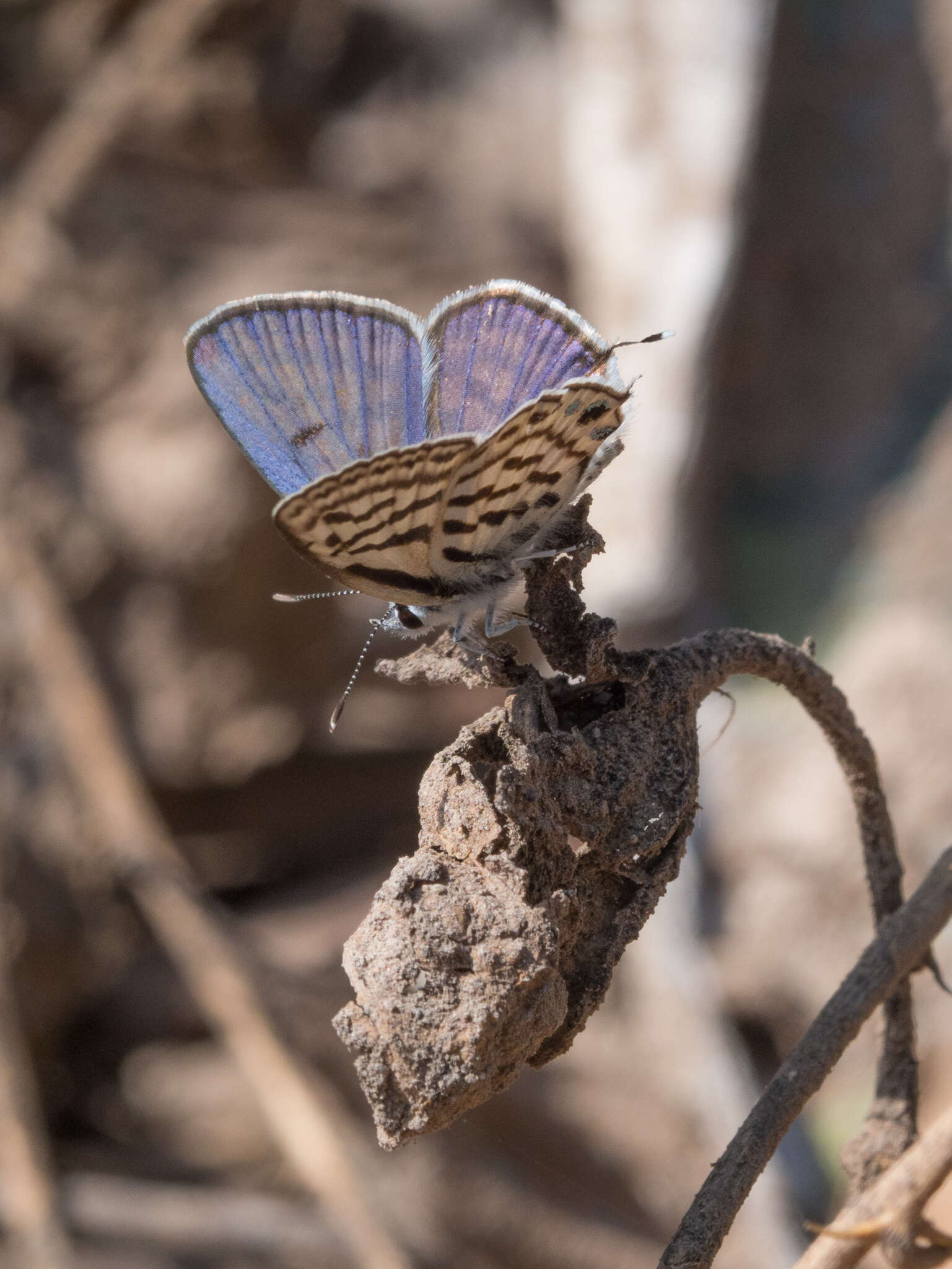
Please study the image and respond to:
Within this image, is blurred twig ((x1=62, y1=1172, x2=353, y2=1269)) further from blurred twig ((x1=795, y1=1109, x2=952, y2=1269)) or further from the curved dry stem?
blurred twig ((x1=795, y1=1109, x2=952, y2=1269))

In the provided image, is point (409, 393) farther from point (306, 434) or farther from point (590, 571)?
point (590, 571)

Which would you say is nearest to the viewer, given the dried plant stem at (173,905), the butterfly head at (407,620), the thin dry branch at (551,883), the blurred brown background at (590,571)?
the thin dry branch at (551,883)

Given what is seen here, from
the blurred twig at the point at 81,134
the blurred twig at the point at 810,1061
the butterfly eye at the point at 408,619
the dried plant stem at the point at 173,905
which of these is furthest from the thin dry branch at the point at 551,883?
the blurred twig at the point at 81,134

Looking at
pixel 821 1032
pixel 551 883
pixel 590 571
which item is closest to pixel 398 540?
pixel 551 883

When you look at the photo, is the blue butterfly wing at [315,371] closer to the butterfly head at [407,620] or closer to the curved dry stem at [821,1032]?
the butterfly head at [407,620]

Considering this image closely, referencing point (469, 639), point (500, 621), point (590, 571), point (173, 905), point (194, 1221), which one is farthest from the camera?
point (590, 571)

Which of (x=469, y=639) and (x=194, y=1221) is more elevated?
(x=469, y=639)

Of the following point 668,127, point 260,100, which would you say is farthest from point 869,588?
point 260,100

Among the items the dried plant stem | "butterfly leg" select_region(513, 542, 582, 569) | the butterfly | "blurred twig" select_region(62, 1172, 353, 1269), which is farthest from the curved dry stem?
"blurred twig" select_region(62, 1172, 353, 1269)
